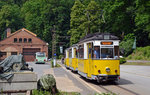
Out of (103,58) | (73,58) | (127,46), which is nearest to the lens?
(103,58)

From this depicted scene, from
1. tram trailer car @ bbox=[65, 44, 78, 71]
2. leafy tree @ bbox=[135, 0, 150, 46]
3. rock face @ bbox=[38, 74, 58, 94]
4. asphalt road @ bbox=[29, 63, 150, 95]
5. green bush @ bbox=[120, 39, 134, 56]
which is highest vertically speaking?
leafy tree @ bbox=[135, 0, 150, 46]

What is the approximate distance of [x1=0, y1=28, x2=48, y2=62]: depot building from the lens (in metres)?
69.4

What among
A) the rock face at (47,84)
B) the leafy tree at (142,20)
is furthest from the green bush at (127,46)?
the rock face at (47,84)

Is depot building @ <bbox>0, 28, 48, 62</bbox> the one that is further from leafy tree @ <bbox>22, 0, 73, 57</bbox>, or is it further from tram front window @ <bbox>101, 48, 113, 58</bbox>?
tram front window @ <bbox>101, 48, 113, 58</bbox>

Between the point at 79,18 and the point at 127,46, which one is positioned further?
the point at 79,18

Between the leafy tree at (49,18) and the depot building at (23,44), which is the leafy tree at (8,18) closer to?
the leafy tree at (49,18)

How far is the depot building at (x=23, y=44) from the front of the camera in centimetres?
6938

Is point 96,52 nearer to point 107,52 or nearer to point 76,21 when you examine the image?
point 107,52

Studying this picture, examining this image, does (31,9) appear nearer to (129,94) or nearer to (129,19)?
(129,19)

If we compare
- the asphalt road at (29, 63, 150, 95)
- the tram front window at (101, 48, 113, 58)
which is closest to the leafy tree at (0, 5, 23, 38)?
the asphalt road at (29, 63, 150, 95)

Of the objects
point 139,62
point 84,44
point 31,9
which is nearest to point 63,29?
point 31,9

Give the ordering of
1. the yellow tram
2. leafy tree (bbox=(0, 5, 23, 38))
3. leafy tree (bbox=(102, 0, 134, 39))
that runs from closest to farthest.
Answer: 1. the yellow tram
2. leafy tree (bbox=(102, 0, 134, 39))
3. leafy tree (bbox=(0, 5, 23, 38))

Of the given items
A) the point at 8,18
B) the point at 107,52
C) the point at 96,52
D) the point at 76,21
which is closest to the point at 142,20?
the point at 76,21

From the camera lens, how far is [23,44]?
2771 inches
